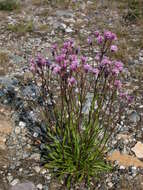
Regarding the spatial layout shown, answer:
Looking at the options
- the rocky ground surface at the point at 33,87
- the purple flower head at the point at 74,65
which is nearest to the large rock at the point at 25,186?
the rocky ground surface at the point at 33,87

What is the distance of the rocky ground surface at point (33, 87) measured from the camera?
604 centimetres

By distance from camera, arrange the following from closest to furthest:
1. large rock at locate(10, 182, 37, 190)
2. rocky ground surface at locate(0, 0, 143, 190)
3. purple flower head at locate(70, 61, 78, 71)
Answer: purple flower head at locate(70, 61, 78, 71)
large rock at locate(10, 182, 37, 190)
rocky ground surface at locate(0, 0, 143, 190)

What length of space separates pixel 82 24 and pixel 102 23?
A: 61 cm

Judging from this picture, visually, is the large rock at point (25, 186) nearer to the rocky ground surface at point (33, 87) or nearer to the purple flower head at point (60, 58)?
the rocky ground surface at point (33, 87)

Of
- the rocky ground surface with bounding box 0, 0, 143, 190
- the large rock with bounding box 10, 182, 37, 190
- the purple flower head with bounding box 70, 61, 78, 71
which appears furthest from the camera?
the rocky ground surface with bounding box 0, 0, 143, 190

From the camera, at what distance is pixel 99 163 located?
5836 millimetres

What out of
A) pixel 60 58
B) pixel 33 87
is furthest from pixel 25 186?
pixel 33 87

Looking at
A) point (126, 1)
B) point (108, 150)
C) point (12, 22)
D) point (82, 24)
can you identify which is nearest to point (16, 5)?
point (12, 22)

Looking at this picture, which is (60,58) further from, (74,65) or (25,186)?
(25,186)

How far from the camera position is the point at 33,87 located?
8.11m

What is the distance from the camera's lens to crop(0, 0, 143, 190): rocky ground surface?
238 inches

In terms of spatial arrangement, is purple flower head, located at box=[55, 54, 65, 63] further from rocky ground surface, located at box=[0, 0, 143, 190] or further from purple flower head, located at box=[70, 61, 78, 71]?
rocky ground surface, located at box=[0, 0, 143, 190]

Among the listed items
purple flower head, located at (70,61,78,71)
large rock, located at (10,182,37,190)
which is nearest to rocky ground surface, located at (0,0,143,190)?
large rock, located at (10,182,37,190)

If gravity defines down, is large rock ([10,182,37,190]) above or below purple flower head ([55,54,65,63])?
below
